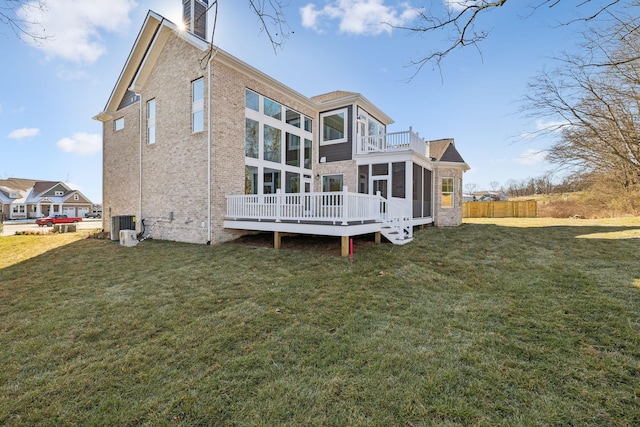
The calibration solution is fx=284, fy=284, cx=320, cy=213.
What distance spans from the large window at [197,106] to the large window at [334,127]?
614cm

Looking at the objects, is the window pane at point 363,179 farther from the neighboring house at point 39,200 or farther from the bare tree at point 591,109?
the neighboring house at point 39,200

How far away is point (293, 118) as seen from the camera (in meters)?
13.4

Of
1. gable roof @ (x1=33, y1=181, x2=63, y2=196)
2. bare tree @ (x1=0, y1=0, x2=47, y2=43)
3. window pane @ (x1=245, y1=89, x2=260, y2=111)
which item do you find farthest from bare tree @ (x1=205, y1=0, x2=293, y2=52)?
gable roof @ (x1=33, y1=181, x2=63, y2=196)

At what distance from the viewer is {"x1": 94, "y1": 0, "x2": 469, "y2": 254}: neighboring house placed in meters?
9.78

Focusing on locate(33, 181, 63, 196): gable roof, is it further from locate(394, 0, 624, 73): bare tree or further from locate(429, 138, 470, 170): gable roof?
locate(394, 0, 624, 73): bare tree

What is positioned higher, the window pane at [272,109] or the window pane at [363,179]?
the window pane at [272,109]

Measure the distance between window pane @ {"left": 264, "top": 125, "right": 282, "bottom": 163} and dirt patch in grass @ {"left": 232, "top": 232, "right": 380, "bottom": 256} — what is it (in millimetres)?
3392

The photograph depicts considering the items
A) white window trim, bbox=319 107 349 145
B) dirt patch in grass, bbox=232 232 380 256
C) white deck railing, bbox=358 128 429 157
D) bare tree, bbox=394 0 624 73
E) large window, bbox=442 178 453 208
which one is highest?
white window trim, bbox=319 107 349 145

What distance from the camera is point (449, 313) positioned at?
4383 millimetres

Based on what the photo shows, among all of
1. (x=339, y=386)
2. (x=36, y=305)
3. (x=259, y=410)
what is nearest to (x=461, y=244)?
(x=339, y=386)

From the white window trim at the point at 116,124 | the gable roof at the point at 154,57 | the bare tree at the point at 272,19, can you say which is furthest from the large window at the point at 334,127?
the white window trim at the point at 116,124

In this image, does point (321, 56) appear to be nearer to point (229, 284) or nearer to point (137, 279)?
point (229, 284)

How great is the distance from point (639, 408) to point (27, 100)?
1379 centimetres

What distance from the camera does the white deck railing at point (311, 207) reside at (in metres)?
7.98
